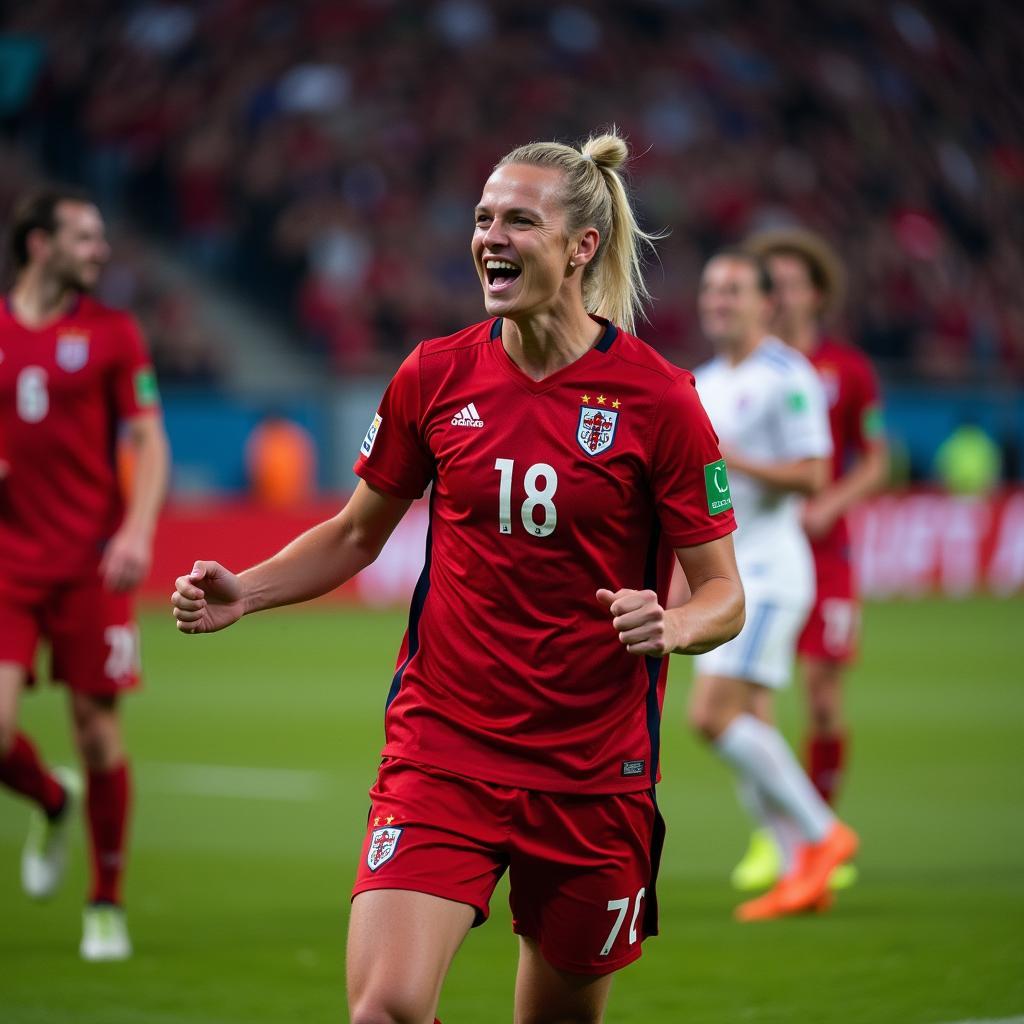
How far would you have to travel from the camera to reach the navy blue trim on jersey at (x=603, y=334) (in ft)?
13.5

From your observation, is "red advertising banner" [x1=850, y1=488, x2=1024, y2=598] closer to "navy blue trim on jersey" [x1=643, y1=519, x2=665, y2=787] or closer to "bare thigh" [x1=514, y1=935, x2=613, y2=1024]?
"navy blue trim on jersey" [x1=643, y1=519, x2=665, y2=787]

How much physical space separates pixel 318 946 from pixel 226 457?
14481mm

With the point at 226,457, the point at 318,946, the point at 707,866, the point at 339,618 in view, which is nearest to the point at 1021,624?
the point at 339,618

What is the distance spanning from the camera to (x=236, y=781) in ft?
34.8

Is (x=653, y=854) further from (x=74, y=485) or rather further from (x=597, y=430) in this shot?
(x=74, y=485)

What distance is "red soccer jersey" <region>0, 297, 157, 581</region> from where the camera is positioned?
670 cm

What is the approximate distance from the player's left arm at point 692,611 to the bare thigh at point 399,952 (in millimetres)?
689

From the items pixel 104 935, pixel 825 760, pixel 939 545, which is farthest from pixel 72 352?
pixel 939 545

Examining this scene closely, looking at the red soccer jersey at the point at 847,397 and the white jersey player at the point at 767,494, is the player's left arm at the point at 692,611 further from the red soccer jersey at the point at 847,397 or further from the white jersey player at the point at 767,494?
the red soccer jersey at the point at 847,397

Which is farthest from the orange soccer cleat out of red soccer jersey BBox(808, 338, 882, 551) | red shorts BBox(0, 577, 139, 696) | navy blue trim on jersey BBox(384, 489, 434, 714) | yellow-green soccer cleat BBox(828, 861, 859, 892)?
navy blue trim on jersey BBox(384, 489, 434, 714)

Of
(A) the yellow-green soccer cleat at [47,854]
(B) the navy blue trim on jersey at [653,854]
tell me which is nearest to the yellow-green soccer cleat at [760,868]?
(A) the yellow-green soccer cleat at [47,854]

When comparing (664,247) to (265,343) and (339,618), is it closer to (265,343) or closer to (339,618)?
(265,343)

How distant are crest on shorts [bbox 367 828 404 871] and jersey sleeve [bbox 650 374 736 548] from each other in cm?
85

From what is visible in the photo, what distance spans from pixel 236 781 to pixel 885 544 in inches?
527
